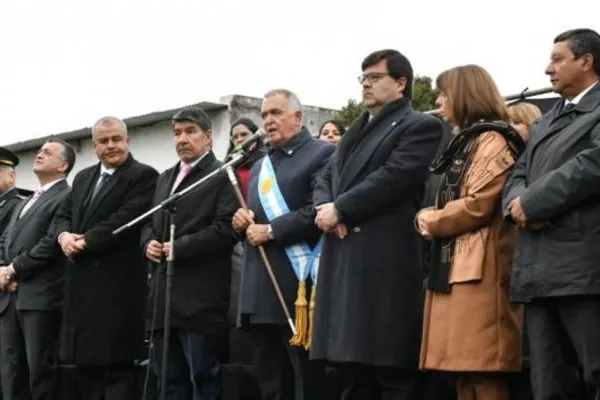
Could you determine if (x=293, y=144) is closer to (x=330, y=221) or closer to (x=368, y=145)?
(x=368, y=145)

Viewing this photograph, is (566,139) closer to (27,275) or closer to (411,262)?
(411,262)

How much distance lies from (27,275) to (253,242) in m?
2.40

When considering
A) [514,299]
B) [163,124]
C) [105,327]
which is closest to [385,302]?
[514,299]

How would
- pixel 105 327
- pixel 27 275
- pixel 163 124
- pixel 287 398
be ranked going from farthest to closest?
pixel 163 124
pixel 27 275
pixel 105 327
pixel 287 398

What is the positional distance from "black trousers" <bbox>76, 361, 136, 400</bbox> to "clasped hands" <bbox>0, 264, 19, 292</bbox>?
110 cm

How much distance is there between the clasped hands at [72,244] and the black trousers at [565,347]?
11.5 feet

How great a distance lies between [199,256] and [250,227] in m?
0.63

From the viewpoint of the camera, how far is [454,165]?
530 centimetres

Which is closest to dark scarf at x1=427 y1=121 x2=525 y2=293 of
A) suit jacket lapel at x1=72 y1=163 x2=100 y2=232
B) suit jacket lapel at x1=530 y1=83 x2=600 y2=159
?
suit jacket lapel at x1=530 y1=83 x2=600 y2=159

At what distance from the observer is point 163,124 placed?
1337 cm

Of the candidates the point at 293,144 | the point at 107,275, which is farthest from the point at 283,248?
the point at 107,275

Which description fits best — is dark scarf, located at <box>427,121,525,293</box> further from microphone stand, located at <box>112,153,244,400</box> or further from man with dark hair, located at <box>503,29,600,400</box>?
microphone stand, located at <box>112,153,244,400</box>

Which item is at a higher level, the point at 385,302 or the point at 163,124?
the point at 163,124

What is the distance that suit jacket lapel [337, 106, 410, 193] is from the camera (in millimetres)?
5707
